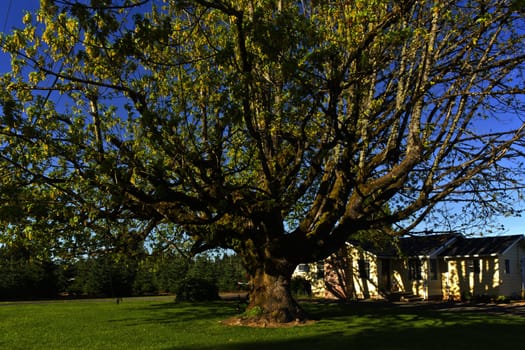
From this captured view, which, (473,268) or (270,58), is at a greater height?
(270,58)

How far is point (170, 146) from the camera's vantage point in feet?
34.2

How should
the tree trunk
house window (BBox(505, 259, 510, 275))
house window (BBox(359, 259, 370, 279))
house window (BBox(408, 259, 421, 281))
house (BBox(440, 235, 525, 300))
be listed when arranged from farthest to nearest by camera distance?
house window (BBox(359, 259, 370, 279))
house window (BBox(408, 259, 421, 281))
house window (BBox(505, 259, 510, 275))
house (BBox(440, 235, 525, 300))
the tree trunk

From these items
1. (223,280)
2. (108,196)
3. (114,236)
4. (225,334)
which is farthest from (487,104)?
(223,280)

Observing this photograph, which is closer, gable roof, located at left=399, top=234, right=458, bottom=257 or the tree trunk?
the tree trunk

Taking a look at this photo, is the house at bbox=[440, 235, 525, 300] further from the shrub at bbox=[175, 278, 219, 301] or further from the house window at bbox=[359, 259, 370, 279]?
the shrub at bbox=[175, 278, 219, 301]

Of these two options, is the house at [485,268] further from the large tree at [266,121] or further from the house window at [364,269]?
the large tree at [266,121]

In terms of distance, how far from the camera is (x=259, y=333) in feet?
43.2

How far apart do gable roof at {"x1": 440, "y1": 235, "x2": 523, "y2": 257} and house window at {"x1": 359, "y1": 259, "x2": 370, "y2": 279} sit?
4.84 meters

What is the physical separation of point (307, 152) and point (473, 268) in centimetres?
2102

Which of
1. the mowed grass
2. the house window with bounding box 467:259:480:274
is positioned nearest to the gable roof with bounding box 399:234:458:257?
the house window with bounding box 467:259:480:274

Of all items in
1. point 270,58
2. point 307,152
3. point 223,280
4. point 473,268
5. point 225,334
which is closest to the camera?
point 270,58

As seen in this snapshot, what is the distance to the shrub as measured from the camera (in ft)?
91.6

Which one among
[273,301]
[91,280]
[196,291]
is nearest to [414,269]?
[196,291]

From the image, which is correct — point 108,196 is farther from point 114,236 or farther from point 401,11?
point 401,11
